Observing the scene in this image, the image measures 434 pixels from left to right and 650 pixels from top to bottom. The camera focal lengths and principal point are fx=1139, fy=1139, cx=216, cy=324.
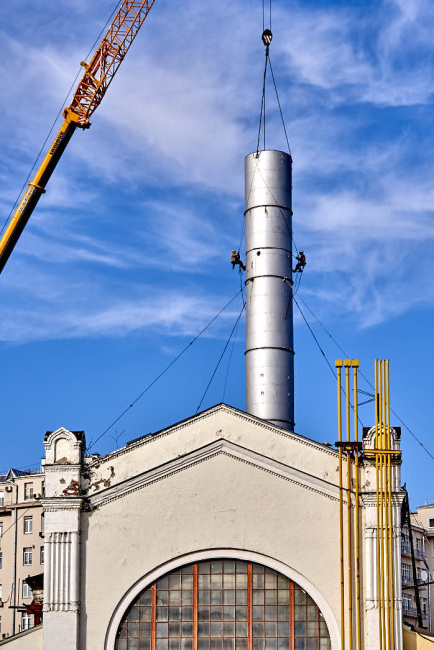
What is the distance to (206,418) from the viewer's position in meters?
39.3

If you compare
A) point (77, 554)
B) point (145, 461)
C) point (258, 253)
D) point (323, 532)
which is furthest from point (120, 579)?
point (258, 253)

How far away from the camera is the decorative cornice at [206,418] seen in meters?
38.9

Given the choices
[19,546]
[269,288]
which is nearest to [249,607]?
[269,288]

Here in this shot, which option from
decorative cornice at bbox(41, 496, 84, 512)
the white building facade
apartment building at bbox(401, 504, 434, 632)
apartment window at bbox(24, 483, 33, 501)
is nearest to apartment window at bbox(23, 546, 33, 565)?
apartment window at bbox(24, 483, 33, 501)

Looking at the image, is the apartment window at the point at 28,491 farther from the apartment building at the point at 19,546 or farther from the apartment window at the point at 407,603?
the apartment window at the point at 407,603

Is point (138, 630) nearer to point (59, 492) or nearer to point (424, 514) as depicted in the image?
point (59, 492)

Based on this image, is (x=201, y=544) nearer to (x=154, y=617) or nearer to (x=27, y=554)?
(x=154, y=617)

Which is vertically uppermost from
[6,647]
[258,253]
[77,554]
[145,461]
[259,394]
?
[258,253]

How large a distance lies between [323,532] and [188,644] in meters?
5.80

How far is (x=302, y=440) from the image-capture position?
3897cm

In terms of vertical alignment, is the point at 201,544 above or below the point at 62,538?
below

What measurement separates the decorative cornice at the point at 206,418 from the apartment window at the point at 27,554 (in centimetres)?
4896

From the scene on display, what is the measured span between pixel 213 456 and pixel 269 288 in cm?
1281

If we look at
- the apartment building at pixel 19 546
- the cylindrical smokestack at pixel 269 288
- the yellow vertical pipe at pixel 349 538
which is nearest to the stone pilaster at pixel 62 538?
the yellow vertical pipe at pixel 349 538
